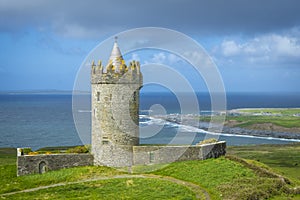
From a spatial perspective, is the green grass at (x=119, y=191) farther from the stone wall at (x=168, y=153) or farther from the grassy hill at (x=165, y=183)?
the stone wall at (x=168, y=153)

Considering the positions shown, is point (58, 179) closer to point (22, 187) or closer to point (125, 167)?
point (22, 187)

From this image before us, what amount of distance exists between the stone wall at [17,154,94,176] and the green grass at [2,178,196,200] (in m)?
4.18

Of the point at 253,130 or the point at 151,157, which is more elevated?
the point at 151,157

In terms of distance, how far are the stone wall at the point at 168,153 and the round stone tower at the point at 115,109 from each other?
2.30ft

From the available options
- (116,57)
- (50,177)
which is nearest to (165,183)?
(50,177)

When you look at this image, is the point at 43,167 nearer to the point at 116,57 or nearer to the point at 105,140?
the point at 105,140

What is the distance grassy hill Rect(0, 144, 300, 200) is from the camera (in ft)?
64.4

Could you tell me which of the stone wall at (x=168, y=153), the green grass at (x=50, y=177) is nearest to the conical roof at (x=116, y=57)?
the stone wall at (x=168, y=153)

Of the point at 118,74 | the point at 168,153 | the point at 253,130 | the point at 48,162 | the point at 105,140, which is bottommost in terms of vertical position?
the point at 253,130

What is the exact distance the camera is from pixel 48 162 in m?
25.9

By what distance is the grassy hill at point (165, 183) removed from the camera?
19642 millimetres

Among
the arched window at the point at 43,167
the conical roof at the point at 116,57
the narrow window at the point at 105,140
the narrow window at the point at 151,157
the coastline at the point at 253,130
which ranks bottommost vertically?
the coastline at the point at 253,130

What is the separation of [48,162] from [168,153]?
28.7 ft

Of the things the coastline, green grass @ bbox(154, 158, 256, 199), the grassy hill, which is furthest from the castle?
the coastline
